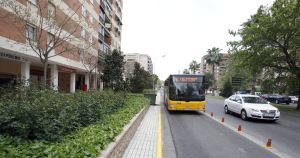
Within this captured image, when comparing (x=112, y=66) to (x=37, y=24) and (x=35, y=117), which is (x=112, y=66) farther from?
(x=35, y=117)

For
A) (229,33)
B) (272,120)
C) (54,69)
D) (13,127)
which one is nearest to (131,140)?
(13,127)

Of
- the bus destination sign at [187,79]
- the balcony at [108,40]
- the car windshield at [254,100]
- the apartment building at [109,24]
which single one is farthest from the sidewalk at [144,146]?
the balcony at [108,40]

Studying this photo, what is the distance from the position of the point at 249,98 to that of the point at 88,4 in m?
25.1

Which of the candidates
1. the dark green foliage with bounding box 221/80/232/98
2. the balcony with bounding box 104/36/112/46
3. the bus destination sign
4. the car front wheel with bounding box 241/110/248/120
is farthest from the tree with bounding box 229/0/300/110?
the dark green foliage with bounding box 221/80/232/98

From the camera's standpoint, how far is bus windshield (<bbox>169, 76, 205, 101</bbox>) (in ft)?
61.5

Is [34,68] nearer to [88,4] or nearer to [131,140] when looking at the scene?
[88,4]

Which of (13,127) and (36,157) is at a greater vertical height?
(13,127)

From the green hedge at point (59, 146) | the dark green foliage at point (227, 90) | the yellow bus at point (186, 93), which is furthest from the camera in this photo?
the dark green foliage at point (227, 90)

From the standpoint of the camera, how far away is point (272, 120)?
52.8 ft

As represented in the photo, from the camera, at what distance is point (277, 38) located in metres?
26.5

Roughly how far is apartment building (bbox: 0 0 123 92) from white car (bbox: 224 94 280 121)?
11.0 m

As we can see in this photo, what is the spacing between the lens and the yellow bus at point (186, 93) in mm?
18641

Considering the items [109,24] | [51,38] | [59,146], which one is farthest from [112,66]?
[59,146]

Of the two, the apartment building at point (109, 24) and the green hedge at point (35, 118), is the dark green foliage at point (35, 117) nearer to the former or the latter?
the green hedge at point (35, 118)
